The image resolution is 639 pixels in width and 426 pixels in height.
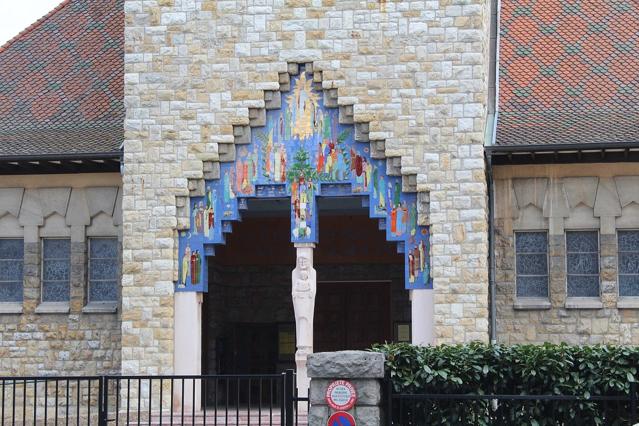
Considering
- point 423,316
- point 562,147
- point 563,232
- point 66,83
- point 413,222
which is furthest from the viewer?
point 66,83

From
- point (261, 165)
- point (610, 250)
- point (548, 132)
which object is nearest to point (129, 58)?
point (261, 165)

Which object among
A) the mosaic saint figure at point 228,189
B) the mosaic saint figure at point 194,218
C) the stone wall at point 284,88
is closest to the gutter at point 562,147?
the stone wall at point 284,88

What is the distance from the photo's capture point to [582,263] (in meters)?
25.5

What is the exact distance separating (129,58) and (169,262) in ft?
12.5

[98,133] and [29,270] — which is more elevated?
[98,133]

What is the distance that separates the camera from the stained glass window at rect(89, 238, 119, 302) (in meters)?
26.8

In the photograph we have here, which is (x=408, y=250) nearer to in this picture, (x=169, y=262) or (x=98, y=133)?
(x=169, y=262)

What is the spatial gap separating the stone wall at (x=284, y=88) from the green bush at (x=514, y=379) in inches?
275

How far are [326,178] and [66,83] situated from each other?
7.75m

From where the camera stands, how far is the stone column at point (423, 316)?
23600mm

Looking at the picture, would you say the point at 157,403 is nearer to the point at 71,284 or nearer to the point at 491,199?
the point at 71,284

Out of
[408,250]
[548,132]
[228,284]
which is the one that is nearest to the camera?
[408,250]

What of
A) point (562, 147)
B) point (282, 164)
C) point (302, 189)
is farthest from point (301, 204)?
point (562, 147)

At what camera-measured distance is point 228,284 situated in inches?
1154
